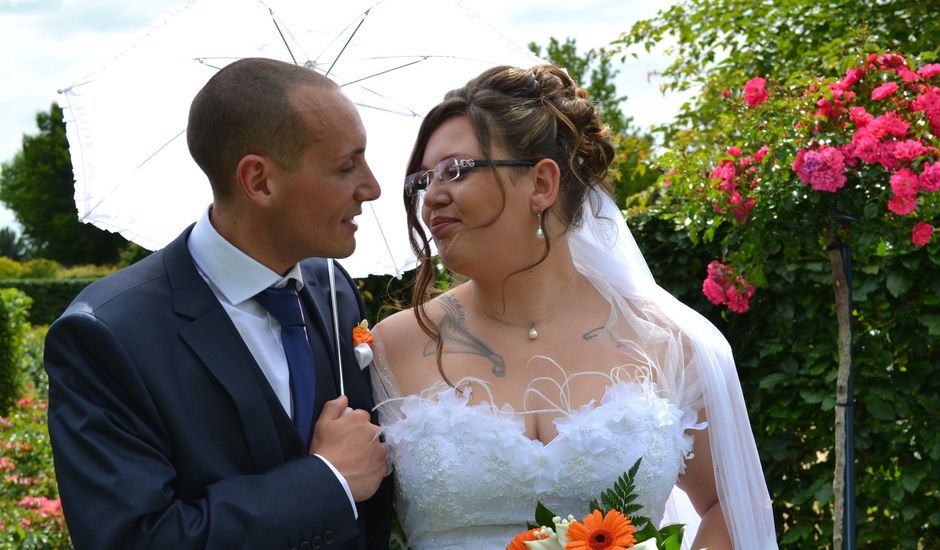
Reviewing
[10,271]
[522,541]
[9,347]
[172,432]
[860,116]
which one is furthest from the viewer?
[10,271]

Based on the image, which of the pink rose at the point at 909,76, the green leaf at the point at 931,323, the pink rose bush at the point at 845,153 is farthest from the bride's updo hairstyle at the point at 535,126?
the green leaf at the point at 931,323

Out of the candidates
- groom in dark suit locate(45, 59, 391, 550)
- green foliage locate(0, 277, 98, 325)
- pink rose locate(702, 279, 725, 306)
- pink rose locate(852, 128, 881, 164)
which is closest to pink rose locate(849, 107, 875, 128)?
pink rose locate(852, 128, 881, 164)

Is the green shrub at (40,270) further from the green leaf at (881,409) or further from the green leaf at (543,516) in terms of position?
the green leaf at (543,516)

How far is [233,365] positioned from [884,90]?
3.00 metres

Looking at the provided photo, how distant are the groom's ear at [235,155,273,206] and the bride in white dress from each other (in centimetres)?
56

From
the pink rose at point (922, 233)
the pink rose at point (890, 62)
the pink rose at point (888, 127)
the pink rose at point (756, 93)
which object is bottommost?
the pink rose at point (922, 233)

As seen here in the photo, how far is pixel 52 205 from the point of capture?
6003 cm

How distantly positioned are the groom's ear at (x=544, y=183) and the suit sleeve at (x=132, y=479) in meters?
1.10

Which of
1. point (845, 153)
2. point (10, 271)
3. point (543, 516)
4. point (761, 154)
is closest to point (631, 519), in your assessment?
point (543, 516)

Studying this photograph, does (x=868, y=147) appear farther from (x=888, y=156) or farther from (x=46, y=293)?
(x=46, y=293)

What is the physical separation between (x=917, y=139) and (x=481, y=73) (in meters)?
2.03

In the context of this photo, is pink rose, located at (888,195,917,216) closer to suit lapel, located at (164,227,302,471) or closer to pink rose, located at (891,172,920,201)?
pink rose, located at (891,172,920,201)

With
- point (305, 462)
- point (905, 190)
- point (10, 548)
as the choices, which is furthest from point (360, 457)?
point (10, 548)

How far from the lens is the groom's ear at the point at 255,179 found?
250 cm
